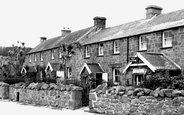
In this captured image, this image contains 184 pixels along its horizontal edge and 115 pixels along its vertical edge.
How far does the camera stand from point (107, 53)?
2494 centimetres

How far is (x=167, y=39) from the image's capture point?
19.6 metres

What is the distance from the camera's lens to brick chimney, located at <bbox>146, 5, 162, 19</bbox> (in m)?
26.3

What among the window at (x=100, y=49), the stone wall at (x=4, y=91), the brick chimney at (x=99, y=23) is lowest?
the stone wall at (x=4, y=91)

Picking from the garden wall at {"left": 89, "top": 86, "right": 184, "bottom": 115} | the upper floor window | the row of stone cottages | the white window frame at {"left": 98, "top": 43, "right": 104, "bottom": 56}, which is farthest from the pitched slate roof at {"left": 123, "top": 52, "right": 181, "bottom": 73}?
the white window frame at {"left": 98, "top": 43, "right": 104, "bottom": 56}

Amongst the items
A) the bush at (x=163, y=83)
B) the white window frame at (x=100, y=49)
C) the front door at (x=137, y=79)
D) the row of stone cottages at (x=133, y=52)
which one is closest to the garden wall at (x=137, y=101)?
the bush at (x=163, y=83)

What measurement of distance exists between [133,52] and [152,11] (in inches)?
246

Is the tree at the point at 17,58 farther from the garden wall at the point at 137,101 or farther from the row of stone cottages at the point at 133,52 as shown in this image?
the garden wall at the point at 137,101

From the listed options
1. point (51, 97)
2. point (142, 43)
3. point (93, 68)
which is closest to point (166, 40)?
point (142, 43)

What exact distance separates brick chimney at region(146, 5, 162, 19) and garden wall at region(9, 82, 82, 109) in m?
12.8

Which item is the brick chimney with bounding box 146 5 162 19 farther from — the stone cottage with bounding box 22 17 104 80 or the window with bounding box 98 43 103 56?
the stone cottage with bounding box 22 17 104 80

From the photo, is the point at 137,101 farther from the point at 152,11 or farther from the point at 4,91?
the point at 4,91

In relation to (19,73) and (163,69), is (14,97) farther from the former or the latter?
(19,73)

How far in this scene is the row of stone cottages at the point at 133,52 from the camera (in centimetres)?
1853

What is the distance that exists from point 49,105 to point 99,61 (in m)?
8.81
